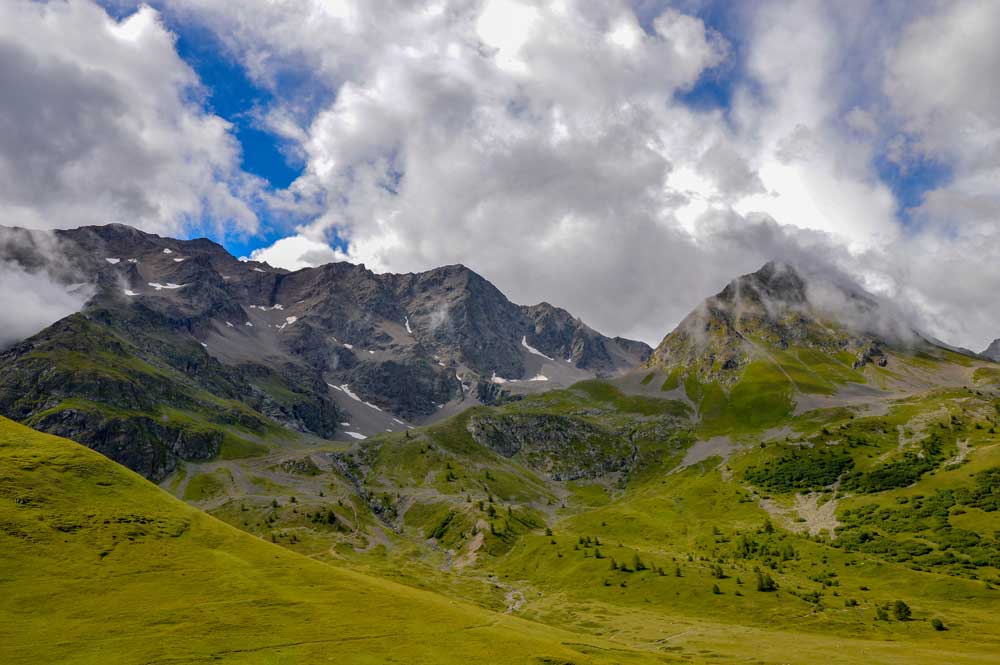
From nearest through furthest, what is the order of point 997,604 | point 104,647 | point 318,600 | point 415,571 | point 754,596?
point 104,647
point 318,600
point 997,604
point 754,596
point 415,571

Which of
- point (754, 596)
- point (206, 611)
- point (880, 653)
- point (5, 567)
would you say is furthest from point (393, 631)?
point (754, 596)

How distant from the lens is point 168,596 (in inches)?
2391

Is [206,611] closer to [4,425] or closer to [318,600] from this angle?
[318,600]

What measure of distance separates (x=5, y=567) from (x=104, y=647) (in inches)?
738

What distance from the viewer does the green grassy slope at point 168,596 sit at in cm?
5191

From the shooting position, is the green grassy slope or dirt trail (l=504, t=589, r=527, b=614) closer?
the green grassy slope

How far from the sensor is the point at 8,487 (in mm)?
70000

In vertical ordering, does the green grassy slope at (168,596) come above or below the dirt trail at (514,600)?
above

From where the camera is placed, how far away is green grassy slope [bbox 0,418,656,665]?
51906mm

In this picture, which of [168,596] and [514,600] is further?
[514,600]

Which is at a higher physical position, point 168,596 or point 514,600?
point 168,596

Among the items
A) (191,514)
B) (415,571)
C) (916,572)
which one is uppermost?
(916,572)

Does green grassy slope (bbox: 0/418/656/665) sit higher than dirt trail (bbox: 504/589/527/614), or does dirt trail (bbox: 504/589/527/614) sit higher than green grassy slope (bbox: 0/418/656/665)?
green grassy slope (bbox: 0/418/656/665)

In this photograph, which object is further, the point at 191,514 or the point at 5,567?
the point at 191,514
